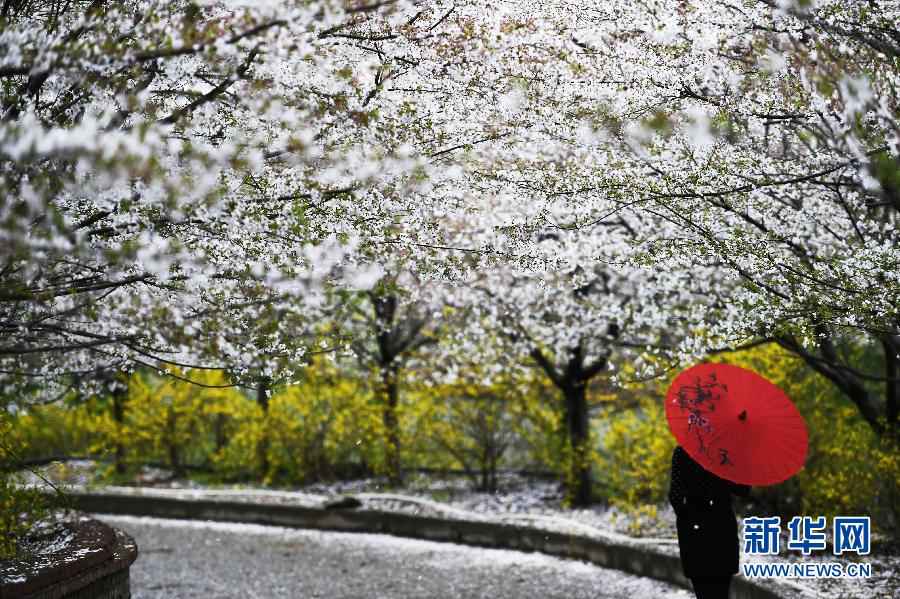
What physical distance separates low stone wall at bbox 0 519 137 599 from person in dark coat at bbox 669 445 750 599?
3611 mm

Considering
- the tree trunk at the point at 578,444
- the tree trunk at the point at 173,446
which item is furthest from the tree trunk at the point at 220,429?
Answer: the tree trunk at the point at 578,444

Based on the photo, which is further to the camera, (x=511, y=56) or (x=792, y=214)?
(x=792, y=214)

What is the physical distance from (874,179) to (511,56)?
2145mm

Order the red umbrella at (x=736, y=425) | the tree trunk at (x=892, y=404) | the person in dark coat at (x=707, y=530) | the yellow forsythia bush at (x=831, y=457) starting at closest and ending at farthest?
the red umbrella at (x=736, y=425) → the person in dark coat at (x=707, y=530) → the yellow forsythia bush at (x=831, y=457) → the tree trunk at (x=892, y=404)

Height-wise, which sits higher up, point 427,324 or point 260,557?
point 427,324

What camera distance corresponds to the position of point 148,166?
4016 millimetres

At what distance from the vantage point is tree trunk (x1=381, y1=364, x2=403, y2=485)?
1215 cm

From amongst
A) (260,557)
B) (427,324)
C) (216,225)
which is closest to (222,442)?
(427,324)

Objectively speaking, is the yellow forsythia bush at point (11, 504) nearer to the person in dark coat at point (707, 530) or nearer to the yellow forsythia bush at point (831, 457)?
the person in dark coat at point (707, 530)

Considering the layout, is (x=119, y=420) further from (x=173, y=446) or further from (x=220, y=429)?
(x=220, y=429)

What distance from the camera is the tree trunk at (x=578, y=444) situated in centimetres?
1068

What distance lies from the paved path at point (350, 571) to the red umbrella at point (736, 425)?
7.95ft

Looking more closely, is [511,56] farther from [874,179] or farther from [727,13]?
[874,179]

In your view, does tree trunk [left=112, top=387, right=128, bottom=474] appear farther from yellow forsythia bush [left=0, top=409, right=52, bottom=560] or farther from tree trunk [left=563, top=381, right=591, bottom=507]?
yellow forsythia bush [left=0, top=409, right=52, bottom=560]
